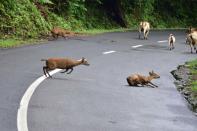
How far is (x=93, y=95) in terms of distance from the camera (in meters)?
14.2

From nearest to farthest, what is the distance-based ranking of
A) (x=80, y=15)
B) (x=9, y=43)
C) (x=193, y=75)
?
(x=193, y=75)
(x=9, y=43)
(x=80, y=15)

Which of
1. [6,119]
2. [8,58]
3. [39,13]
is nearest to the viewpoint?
[6,119]

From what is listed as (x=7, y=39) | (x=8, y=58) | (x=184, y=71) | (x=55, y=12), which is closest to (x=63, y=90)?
(x=8, y=58)

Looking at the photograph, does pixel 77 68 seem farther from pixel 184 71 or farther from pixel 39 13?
pixel 39 13

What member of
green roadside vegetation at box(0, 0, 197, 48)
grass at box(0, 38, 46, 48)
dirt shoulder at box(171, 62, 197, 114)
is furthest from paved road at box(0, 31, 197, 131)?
green roadside vegetation at box(0, 0, 197, 48)

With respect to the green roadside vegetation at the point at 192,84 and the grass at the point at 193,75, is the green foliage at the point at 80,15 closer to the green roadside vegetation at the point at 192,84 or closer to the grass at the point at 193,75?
the grass at the point at 193,75

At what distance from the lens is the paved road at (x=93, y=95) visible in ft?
36.3

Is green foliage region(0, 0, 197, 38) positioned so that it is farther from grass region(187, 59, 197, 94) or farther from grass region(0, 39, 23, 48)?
grass region(187, 59, 197, 94)

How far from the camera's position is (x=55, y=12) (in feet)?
123

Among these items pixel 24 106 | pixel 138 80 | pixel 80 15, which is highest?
pixel 24 106

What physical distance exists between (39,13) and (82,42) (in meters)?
4.66

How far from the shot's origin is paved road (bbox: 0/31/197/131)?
1105 cm

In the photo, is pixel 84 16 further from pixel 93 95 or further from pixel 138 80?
pixel 93 95

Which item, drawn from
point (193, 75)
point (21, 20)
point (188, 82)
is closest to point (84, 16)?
point (21, 20)
